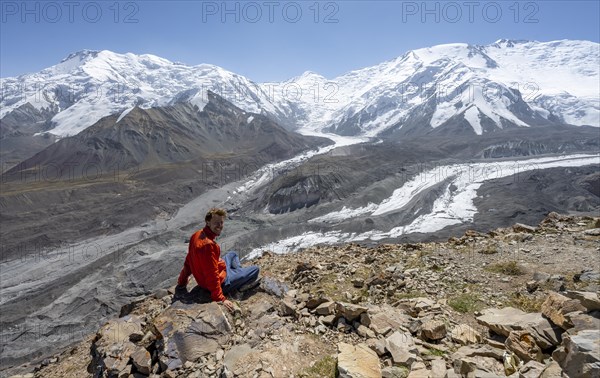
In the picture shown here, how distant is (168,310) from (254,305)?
1381 mm

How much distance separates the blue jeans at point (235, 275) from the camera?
6.69 metres

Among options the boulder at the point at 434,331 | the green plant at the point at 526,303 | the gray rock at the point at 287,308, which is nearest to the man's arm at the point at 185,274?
the gray rock at the point at 287,308

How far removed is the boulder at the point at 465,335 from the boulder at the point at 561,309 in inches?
36.9

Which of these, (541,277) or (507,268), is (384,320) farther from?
(507,268)

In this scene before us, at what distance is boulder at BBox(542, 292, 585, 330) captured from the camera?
4.64 meters

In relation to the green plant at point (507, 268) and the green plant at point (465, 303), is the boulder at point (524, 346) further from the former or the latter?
the green plant at point (507, 268)

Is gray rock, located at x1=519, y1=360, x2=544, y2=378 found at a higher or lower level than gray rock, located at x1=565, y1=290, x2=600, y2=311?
lower

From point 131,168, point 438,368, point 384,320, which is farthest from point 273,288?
point 131,168

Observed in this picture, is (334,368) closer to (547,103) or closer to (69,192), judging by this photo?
(69,192)

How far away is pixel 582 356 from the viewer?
3471mm

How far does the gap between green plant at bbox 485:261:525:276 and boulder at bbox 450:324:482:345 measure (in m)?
3.12

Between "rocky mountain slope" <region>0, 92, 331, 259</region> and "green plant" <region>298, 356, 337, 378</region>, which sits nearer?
"green plant" <region>298, 356, 337, 378</region>

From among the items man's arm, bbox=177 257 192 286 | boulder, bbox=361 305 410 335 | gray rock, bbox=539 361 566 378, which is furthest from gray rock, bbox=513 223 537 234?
man's arm, bbox=177 257 192 286

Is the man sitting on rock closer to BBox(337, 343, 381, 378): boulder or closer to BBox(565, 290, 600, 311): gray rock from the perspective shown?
BBox(337, 343, 381, 378): boulder
